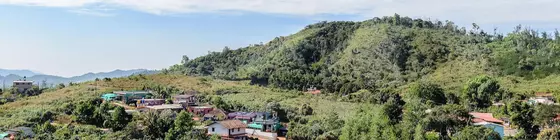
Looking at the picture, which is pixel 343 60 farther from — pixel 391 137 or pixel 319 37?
pixel 391 137

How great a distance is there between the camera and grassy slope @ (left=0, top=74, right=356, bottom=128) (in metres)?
39.9

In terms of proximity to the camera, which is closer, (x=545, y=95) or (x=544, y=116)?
(x=544, y=116)

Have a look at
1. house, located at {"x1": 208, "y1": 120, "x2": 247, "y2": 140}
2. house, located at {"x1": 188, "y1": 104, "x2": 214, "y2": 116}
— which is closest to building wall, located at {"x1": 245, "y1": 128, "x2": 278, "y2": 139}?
house, located at {"x1": 208, "y1": 120, "x2": 247, "y2": 140}

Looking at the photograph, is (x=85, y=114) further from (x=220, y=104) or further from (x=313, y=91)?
(x=313, y=91)

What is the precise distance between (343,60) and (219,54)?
29764 mm

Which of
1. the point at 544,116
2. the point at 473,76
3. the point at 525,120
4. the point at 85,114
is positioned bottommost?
the point at 85,114

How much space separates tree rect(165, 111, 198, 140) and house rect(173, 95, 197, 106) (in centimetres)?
1454

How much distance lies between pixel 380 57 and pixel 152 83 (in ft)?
107

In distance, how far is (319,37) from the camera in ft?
302

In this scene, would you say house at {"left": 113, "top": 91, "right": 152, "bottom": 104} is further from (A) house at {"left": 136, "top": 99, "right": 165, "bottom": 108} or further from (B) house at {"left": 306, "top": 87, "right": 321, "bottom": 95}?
(B) house at {"left": 306, "top": 87, "right": 321, "bottom": 95}

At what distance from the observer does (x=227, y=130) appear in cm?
3638

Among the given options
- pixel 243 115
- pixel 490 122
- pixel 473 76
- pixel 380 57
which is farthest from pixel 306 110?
pixel 380 57

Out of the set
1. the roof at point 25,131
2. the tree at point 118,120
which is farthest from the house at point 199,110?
the roof at point 25,131

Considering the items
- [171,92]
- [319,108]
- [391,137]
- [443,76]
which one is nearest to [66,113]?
[171,92]
